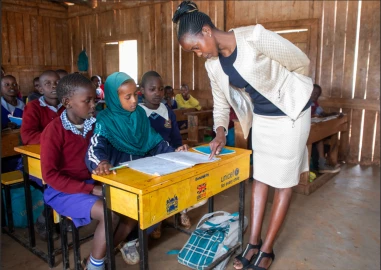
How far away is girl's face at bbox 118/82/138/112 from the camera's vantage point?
6.93 ft

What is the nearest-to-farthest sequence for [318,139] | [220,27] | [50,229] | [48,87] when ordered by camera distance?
[50,229] → [48,87] → [318,139] → [220,27]

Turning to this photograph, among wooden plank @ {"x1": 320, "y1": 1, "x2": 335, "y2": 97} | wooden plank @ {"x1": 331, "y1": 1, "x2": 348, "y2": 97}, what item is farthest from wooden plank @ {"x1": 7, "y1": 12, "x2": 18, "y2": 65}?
wooden plank @ {"x1": 331, "y1": 1, "x2": 348, "y2": 97}

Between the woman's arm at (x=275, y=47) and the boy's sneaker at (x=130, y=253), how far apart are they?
62.4 inches

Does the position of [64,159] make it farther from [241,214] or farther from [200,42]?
[241,214]

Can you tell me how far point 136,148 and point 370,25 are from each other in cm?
466

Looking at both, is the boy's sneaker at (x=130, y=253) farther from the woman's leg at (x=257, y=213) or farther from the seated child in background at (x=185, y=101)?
the seated child in background at (x=185, y=101)

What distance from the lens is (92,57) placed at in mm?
9719

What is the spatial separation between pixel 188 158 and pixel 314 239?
4.97 ft

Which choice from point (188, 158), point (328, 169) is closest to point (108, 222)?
point (188, 158)

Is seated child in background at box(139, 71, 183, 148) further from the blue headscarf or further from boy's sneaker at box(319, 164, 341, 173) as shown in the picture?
boy's sneaker at box(319, 164, 341, 173)

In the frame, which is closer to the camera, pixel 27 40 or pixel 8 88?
pixel 8 88

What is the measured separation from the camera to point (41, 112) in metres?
2.80

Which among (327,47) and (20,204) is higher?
(327,47)

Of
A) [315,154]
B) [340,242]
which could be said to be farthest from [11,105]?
[315,154]
